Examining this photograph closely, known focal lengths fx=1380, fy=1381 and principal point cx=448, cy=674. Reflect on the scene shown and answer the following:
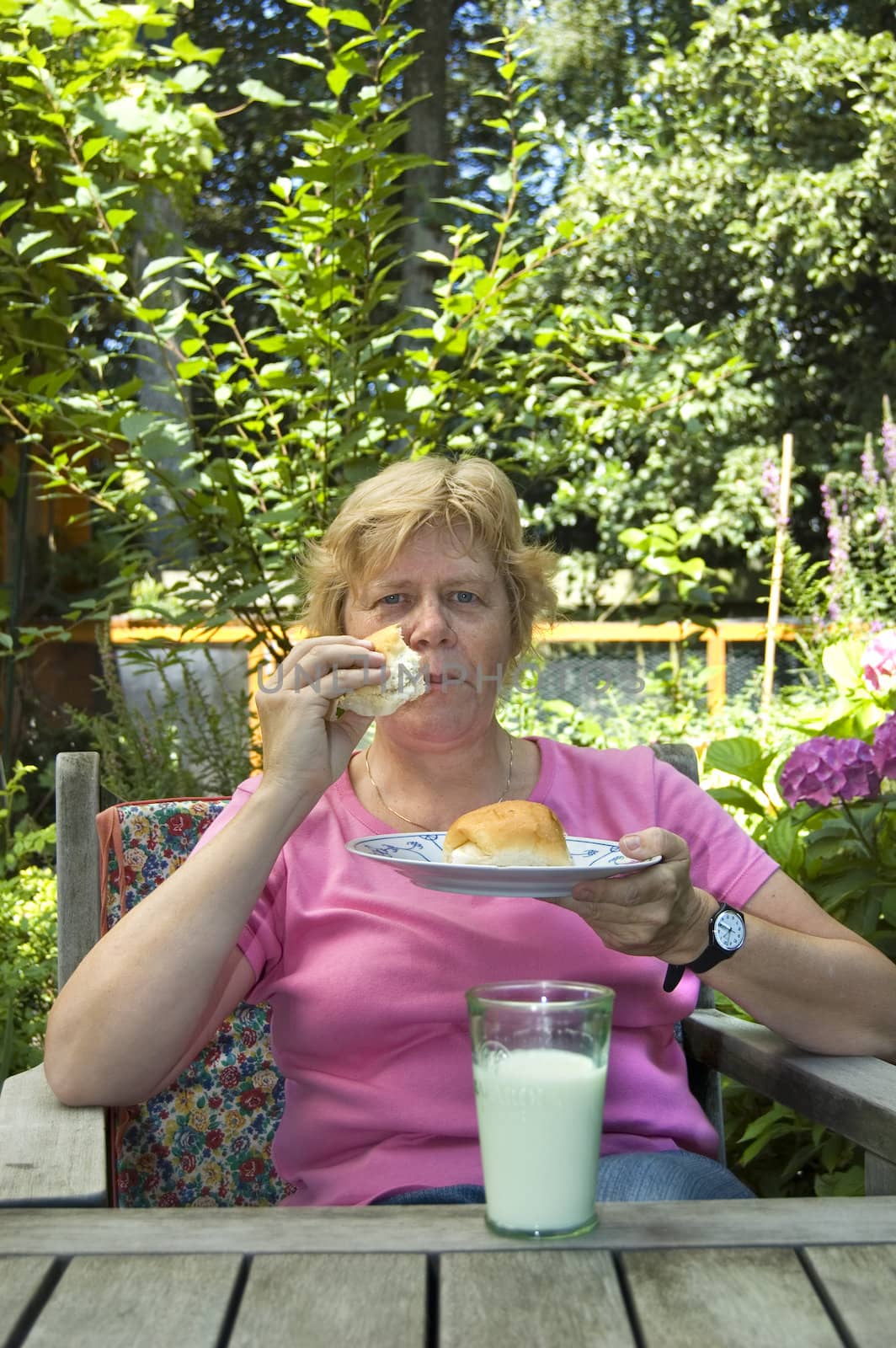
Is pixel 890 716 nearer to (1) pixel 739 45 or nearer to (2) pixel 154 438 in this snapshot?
(2) pixel 154 438

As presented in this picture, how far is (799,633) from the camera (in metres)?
6.34

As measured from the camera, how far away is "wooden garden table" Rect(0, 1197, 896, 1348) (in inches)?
36.8

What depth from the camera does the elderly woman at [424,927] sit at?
4.90 ft

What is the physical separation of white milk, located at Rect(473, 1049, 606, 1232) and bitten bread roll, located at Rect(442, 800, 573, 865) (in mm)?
489

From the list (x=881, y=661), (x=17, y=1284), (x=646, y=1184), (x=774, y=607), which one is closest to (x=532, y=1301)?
(x=17, y=1284)

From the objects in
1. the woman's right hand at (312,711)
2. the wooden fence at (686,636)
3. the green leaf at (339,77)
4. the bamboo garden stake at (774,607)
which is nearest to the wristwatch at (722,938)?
the woman's right hand at (312,711)

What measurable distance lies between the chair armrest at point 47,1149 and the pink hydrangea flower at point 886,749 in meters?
1.35

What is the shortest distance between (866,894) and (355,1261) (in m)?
1.57

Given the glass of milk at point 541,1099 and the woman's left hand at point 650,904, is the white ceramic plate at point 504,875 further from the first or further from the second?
the glass of milk at point 541,1099

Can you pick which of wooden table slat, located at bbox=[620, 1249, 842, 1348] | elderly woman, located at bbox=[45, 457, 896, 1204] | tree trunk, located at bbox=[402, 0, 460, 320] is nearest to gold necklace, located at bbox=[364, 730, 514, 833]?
elderly woman, located at bbox=[45, 457, 896, 1204]

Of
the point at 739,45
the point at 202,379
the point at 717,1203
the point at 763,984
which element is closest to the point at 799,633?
the point at 202,379

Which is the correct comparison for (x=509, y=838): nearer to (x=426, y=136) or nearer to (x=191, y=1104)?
(x=191, y=1104)

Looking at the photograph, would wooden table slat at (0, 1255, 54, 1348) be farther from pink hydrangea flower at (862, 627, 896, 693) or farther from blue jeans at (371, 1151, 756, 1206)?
pink hydrangea flower at (862, 627, 896, 693)

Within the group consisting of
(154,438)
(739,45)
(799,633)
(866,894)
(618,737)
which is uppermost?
(739,45)
